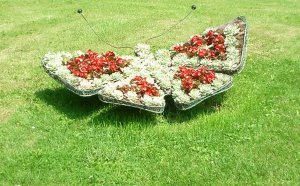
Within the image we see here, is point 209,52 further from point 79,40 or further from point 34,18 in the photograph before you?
point 34,18

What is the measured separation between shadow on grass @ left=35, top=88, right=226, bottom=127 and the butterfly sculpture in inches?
21.9

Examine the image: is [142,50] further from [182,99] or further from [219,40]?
[182,99]

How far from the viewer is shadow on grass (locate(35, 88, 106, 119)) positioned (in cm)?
1093

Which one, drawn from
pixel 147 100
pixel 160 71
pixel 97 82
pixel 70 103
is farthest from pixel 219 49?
pixel 70 103

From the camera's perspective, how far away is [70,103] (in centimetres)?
1137

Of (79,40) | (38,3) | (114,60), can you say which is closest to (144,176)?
(114,60)

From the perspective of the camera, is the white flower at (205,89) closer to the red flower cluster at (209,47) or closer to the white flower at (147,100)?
the white flower at (147,100)

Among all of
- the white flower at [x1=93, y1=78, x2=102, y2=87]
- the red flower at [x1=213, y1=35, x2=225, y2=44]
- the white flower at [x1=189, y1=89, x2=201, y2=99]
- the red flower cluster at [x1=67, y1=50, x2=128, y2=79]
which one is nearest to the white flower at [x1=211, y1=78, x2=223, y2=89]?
the white flower at [x1=189, y1=89, x2=201, y2=99]

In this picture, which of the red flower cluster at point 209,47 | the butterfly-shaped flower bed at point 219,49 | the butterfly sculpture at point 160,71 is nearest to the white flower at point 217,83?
the butterfly sculpture at point 160,71

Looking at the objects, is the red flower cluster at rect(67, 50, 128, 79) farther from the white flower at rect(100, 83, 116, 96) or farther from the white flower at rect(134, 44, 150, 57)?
the white flower at rect(134, 44, 150, 57)

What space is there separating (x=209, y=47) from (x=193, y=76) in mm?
2033

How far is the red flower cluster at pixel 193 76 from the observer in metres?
10.5

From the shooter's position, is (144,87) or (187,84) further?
(187,84)

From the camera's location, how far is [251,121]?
10.6 metres
